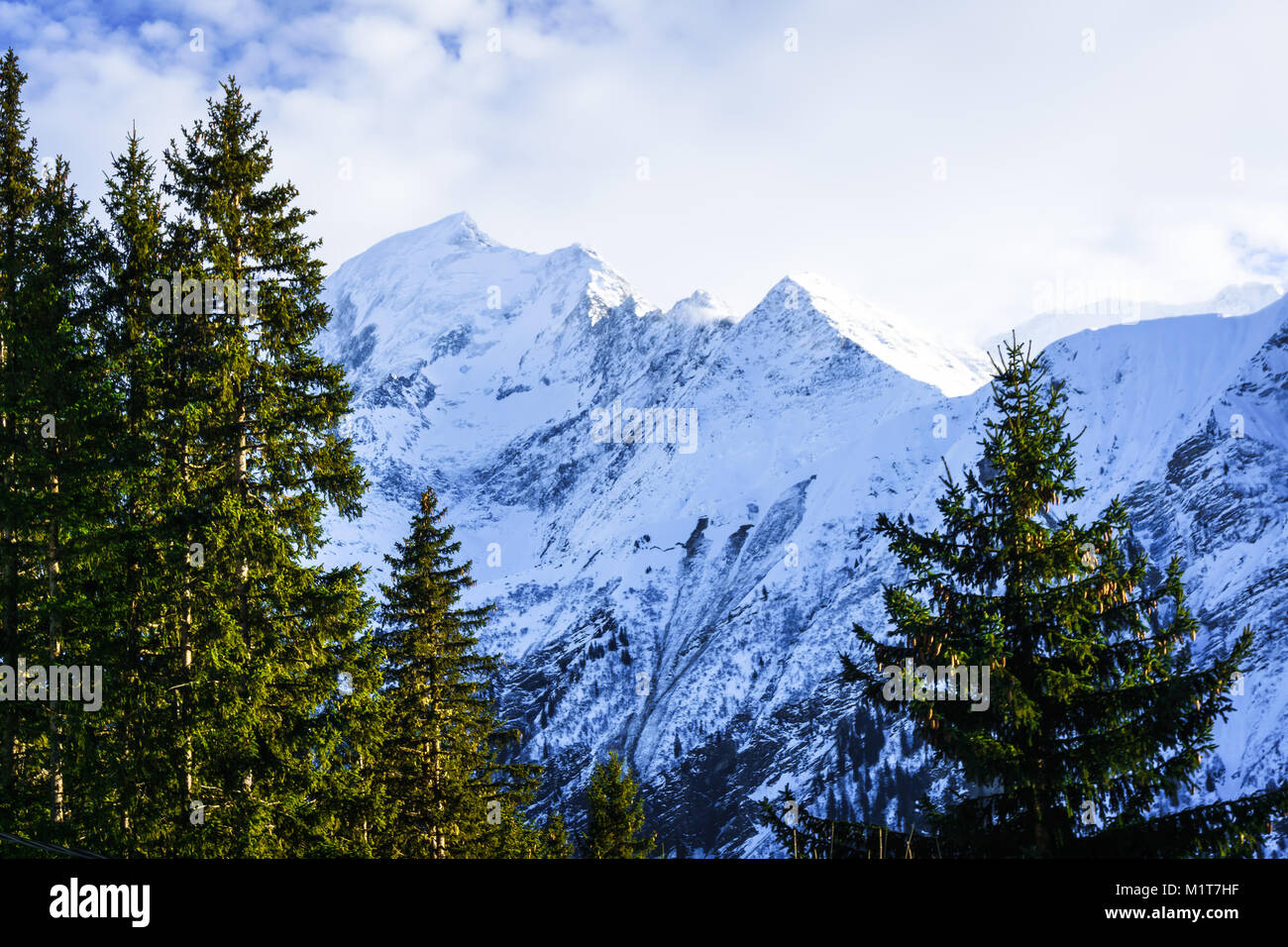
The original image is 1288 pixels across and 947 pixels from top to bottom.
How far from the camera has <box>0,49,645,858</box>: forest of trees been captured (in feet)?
44.5

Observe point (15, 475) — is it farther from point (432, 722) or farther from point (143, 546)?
point (432, 722)

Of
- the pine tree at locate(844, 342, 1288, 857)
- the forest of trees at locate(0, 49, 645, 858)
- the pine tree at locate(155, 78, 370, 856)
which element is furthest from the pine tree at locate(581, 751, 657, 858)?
the pine tree at locate(844, 342, 1288, 857)

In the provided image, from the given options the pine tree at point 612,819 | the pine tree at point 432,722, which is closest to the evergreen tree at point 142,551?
the pine tree at point 432,722

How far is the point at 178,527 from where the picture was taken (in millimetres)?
13594

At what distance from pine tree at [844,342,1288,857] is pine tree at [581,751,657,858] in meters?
22.4

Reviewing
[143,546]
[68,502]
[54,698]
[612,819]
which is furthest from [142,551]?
[612,819]

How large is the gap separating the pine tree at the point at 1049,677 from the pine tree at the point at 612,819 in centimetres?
2244

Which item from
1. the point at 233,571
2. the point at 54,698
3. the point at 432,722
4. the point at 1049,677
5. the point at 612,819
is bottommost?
the point at 612,819

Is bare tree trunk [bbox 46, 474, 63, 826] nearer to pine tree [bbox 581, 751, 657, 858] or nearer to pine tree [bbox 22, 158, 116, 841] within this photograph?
pine tree [bbox 22, 158, 116, 841]

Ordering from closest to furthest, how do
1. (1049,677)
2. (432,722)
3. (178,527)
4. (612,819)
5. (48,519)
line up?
1. (1049,677)
2. (178,527)
3. (48,519)
4. (432,722)
5. (612,819)

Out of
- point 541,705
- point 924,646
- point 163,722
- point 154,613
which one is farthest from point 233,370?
point 541,705

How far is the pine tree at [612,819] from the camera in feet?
105

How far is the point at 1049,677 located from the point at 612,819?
25264mm

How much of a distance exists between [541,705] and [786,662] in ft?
158
